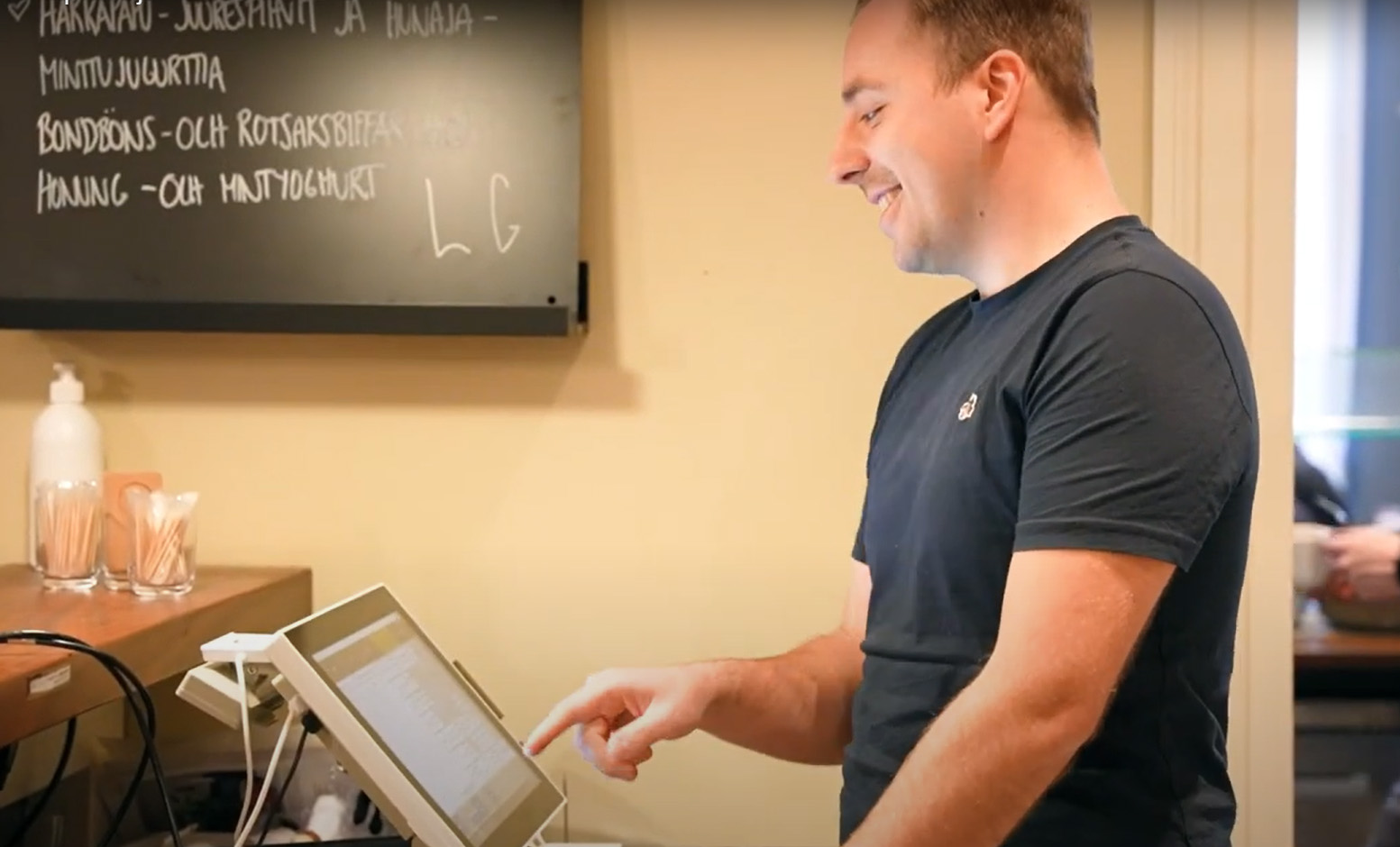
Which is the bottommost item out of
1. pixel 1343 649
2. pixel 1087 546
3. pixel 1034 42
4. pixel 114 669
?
pixel 1343 649

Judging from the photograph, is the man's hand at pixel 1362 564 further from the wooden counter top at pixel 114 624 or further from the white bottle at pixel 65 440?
the white bottle at pixel 65 440

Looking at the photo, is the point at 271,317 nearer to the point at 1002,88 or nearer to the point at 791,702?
the point at 791,702

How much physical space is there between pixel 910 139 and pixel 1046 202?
128mm

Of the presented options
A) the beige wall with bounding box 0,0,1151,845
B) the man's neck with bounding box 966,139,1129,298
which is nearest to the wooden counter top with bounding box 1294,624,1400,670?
the beige wall with bounding box 0,0,1151,845

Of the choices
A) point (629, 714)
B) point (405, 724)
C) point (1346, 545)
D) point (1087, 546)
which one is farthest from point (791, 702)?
point (1346, 545)

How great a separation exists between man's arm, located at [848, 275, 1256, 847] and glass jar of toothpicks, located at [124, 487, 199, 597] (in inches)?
36.6

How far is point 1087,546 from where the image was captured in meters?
0.78

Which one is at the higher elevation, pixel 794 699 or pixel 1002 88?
pixel 1002 88

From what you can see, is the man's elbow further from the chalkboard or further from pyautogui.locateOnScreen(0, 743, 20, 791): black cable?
pyautogui.locateOnScreen(0, 743, 20, 791): black cable

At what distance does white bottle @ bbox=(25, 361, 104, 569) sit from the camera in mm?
1557

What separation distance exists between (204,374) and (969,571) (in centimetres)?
116

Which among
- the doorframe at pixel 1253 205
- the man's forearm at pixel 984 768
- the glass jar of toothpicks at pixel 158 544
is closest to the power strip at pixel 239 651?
the glass jar of toothpicks at pixel 158 544

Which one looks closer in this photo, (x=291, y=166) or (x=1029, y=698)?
(x=1029, y=698)

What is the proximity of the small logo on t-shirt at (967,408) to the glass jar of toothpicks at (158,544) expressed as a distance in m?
0.94
